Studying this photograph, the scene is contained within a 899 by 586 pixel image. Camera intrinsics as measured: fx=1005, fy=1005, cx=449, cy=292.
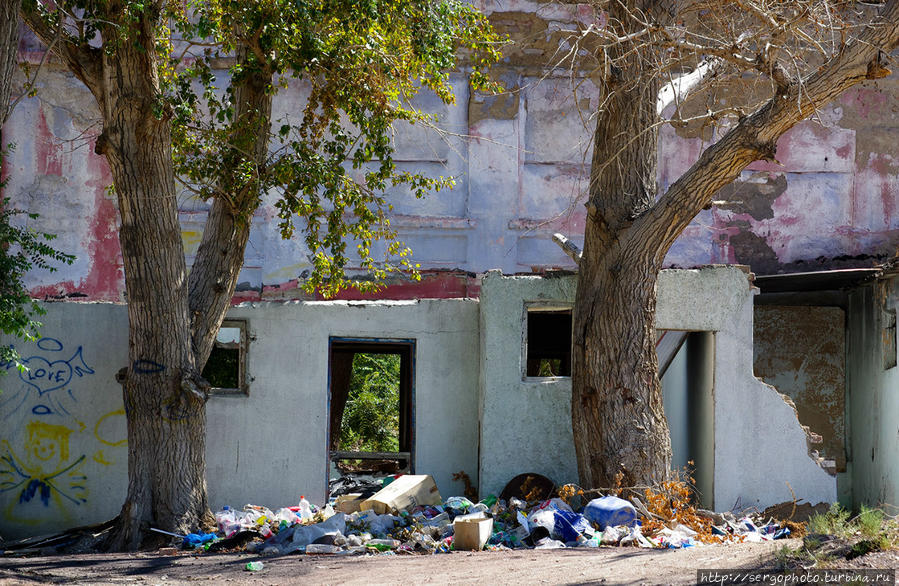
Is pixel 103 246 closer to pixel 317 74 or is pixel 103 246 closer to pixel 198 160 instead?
pixel 198 160

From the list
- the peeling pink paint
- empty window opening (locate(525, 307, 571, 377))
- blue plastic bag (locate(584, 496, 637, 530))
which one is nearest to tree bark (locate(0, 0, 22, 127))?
blue plastic bag (locate(584, 496, 637, 530))

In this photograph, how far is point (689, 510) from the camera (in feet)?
31.5

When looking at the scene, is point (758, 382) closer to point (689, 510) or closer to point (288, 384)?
point (689, 510)

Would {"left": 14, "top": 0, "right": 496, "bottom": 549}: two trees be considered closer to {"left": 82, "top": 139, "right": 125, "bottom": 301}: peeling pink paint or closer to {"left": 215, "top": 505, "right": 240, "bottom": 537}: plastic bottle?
{"left": 215, "top": 505, "right": 240, "bottom": 537}: plastic bottle

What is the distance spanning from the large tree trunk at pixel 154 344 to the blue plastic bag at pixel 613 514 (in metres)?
3.71

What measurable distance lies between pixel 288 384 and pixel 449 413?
1.87 m

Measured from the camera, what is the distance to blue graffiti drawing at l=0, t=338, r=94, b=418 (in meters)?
11.0

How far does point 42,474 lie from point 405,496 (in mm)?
4067

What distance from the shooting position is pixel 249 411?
1130cm

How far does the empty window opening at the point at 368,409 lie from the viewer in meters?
15.8

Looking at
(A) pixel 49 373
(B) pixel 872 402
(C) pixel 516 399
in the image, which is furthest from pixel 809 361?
(A) pixel 49 373

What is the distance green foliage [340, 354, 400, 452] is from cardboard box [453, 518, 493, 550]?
32.4ft

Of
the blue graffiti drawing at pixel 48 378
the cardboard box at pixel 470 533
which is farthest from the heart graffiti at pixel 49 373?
the cardboard box at pixel 470 533

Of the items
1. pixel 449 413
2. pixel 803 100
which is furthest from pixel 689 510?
pixel 803 100
